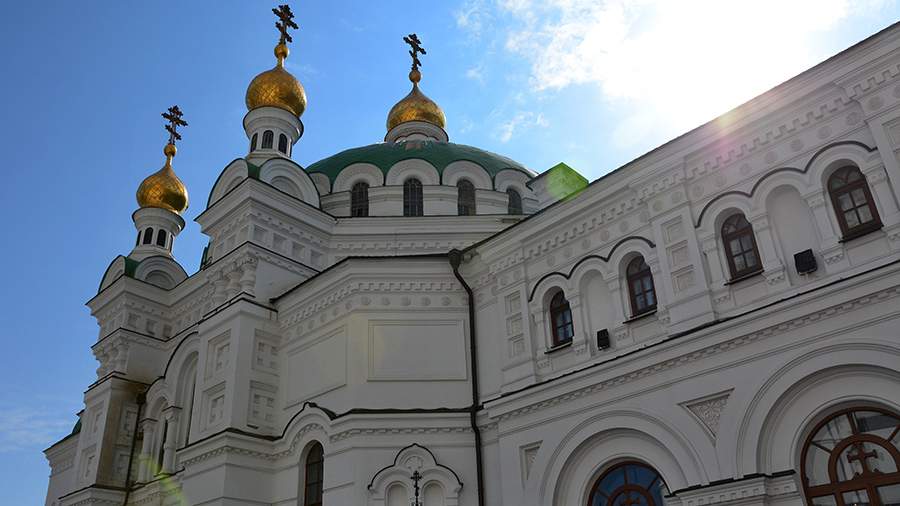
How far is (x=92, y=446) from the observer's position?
17766 millimetres

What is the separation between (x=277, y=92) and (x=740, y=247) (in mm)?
14055

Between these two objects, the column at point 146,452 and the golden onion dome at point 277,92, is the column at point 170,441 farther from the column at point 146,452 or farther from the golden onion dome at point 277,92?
the golden onion dome at point 277,92

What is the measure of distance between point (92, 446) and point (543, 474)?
12030mm

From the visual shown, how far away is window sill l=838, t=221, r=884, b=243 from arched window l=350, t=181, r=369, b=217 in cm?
1228

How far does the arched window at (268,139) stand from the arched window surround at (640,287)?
11.7 metres

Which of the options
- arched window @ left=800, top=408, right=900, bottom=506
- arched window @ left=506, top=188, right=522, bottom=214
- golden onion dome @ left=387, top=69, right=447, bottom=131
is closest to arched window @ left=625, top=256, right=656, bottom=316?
arched window @ left=800, top=408, right=900, bottom=506

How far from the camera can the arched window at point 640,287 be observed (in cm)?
1072

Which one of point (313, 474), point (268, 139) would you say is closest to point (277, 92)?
point (268, 139)

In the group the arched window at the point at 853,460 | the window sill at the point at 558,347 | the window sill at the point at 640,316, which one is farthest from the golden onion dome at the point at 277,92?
the arched window at the point at 853,460

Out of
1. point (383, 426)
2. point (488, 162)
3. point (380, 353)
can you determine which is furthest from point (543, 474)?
point (488, 162)

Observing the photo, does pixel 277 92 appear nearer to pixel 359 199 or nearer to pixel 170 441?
pixel 359 199

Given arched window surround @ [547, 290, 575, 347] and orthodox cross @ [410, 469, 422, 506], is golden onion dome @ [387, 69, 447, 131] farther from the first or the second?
orthodox cross @ [410, 469, 422, 506]

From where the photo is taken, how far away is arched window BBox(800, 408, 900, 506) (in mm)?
7992

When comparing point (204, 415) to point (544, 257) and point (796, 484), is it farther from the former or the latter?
point (796, 484)
